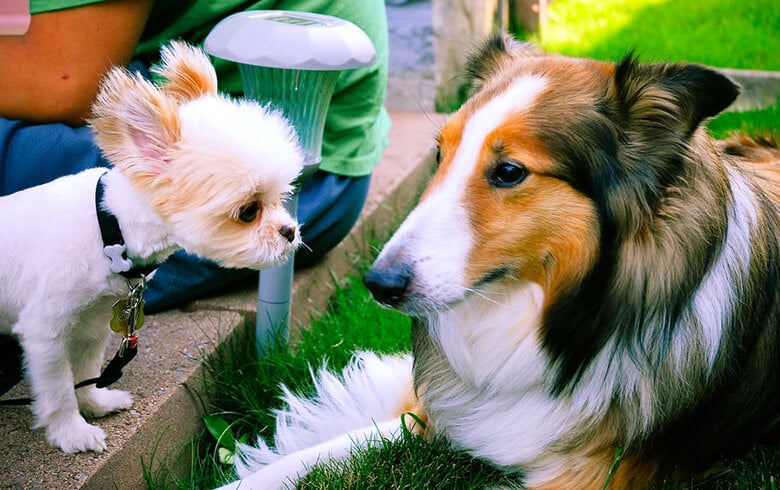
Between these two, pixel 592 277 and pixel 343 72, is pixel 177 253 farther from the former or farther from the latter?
pixel 592 277

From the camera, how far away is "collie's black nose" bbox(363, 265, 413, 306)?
6.08ft

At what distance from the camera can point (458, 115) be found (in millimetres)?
1983

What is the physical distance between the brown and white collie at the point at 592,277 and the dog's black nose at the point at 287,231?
0.22m

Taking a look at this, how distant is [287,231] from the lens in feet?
6.29

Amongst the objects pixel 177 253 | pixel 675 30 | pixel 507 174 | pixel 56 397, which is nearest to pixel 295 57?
pixel 507 174

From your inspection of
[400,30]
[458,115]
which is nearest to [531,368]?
[458,115]

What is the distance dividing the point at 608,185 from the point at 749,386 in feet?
2.32

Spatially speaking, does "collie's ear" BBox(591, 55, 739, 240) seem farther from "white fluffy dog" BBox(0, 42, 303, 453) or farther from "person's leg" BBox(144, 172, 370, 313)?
"person's leg" BBox(144, 172, 370, 313)

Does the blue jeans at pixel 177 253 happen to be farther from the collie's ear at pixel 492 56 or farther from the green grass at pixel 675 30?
the green grass at pixel 675 30

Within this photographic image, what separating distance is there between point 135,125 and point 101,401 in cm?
84

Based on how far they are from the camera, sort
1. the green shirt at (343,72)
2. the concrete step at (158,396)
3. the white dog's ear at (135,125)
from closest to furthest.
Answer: the white dog's ear at (135,125) < the concrete step at (158,396) < the green shirt at (343,72)

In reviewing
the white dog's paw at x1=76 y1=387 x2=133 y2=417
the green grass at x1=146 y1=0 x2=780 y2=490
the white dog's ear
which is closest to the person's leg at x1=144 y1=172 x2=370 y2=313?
the green grass at x1=146 y1=0 x2=780 y2=490

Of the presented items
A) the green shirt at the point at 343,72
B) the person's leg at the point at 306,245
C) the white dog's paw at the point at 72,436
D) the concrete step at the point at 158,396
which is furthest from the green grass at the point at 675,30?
the white dog's paw at the point at 72,436

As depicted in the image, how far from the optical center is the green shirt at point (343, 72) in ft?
8.89
